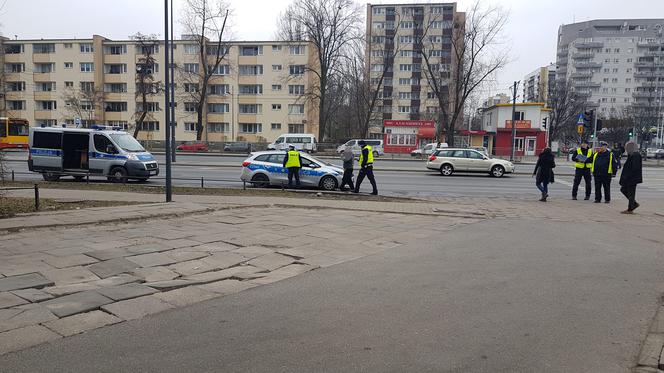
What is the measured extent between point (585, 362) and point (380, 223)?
21.2ft

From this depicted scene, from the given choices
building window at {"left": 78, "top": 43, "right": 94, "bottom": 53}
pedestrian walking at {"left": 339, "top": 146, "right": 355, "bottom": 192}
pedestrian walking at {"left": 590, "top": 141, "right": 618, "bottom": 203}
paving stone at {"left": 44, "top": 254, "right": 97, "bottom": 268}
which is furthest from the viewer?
building window at {"left": 78, "top": 43, "right": 94, "bottom": 53}

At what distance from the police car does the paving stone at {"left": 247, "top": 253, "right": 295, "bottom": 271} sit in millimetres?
9816

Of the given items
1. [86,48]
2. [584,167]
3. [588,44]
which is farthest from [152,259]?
[588,44]

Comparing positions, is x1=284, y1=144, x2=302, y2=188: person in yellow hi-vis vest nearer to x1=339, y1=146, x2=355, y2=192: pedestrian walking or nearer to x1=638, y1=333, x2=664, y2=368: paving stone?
x1=339, y1=146, x2=355, y2=192: pedestrian walking

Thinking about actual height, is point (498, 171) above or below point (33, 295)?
above

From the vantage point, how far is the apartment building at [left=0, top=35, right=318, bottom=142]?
2771 inches

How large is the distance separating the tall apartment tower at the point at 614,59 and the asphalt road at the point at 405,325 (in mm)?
136642

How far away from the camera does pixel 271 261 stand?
263 inches

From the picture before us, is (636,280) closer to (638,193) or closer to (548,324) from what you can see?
(548,324)

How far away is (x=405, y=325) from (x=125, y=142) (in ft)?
55.5

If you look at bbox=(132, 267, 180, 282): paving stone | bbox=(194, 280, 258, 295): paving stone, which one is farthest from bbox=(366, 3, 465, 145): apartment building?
bbox=(194, 280, 258, 295): paving stone

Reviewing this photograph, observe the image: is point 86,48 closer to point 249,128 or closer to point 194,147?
point 249,128

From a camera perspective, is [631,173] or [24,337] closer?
[24,337]

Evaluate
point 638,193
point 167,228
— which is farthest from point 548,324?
point 638,193
